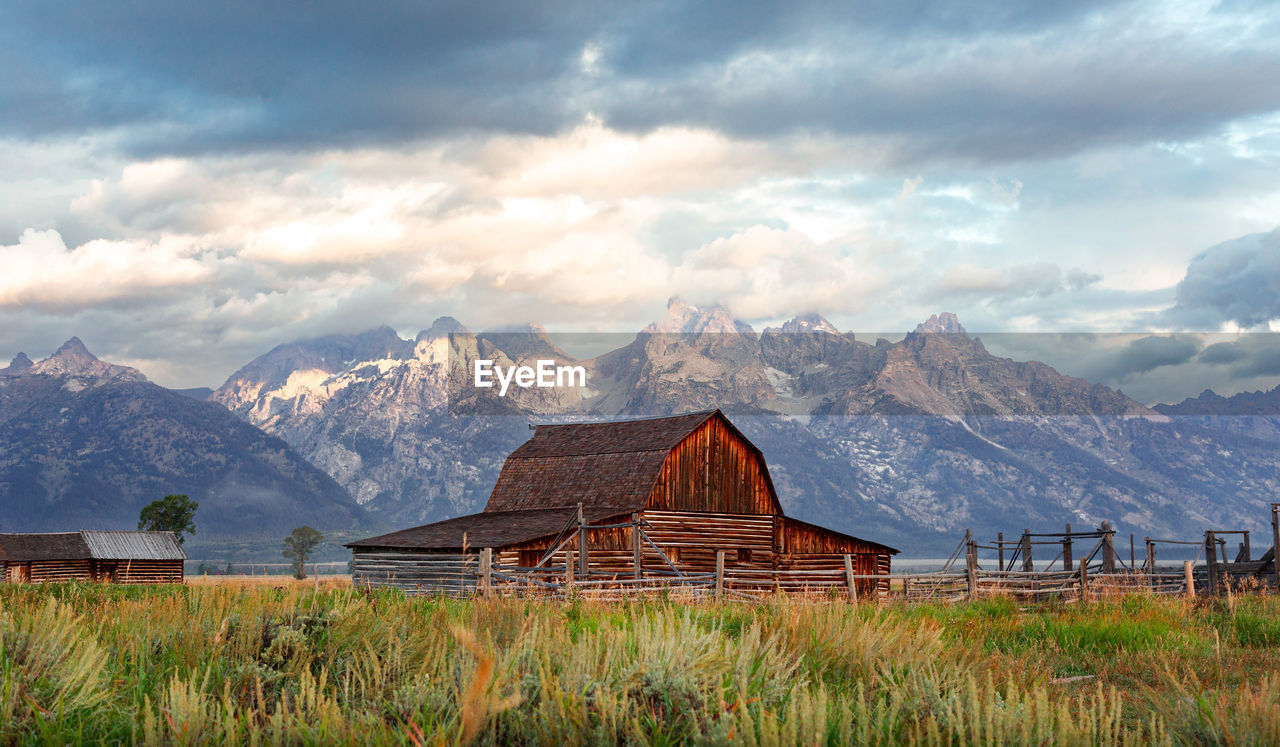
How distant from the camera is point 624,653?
662 centimetres

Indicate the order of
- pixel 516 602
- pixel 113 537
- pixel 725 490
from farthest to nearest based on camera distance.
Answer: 1. pixel 113 537
2. pixel 725 490
3. pixel 516 602

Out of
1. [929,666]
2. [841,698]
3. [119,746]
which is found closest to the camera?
[119,746]

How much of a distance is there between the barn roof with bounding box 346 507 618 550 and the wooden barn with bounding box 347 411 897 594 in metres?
0.07

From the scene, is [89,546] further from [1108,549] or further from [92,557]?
[1108,549]

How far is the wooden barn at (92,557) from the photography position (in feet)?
187

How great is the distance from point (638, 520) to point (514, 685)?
97.7ft

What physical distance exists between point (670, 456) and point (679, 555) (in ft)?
12.1

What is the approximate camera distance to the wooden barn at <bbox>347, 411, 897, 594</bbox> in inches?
1399

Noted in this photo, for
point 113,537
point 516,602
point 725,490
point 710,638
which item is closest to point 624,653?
point 710,638

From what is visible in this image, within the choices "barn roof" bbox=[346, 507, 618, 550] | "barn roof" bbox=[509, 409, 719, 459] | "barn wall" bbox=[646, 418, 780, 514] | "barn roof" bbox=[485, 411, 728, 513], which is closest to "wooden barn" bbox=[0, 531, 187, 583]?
"barn roof" bbox=[346, 507, 618, 550]

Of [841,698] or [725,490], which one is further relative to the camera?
[725,490]

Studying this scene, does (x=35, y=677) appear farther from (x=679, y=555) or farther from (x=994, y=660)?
(x=679, y=555)

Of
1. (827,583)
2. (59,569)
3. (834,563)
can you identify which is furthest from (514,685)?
(59,569)

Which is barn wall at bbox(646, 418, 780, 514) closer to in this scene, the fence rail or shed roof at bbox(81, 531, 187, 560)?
the fence rail
